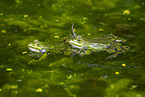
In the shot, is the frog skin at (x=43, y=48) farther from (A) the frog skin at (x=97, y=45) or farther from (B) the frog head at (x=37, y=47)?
(A) the frog skin at (x=97, y=45)

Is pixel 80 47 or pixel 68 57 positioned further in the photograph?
pixel 80 47

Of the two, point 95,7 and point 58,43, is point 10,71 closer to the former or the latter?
point 58,43

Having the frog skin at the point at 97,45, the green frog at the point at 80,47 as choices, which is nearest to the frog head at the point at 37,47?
the green frog at the point at 80,47

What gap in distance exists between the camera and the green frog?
3018 mm

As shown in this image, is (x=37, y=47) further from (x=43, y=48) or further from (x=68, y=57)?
(x=68, y=57)

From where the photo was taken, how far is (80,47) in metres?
3.09

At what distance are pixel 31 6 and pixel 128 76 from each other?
2553 mm

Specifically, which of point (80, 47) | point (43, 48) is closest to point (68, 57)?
point (80, 47)

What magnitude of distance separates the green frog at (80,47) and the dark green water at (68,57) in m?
0.09

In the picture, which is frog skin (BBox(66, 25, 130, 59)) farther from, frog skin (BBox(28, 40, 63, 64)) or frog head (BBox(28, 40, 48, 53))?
frog head (BBox(28, 40, 48, 53))

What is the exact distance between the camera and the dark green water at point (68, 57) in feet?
8.00

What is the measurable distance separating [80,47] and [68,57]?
0.27m

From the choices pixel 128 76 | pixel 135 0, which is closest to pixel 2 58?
pixel 128 76

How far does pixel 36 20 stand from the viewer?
3.84 m
